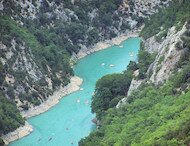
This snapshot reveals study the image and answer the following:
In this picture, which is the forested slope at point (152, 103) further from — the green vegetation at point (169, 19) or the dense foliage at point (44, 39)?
the dense foliage at point (44, 39)

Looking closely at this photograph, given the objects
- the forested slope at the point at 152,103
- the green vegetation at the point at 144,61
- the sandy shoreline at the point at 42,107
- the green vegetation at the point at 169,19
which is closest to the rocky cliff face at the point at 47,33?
the sandy shoreline at the point at 42,107

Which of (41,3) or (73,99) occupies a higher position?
(41,3)

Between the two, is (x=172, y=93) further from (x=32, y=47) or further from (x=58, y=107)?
(x=32, y=47)

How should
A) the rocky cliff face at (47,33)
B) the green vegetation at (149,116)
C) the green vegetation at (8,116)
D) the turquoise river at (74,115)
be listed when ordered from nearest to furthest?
the green vegetation at (149,116) → the turquoise river at (74,115) → the green vegetation at (8,116) → the rocky cliff face at (47,33)

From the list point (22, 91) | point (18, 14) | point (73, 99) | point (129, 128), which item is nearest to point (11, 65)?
point (22, 91)

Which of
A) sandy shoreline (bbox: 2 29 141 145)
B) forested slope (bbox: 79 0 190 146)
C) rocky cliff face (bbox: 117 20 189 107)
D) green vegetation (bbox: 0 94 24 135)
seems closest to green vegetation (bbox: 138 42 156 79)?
forested slope (bbox: 79 0 190 146)

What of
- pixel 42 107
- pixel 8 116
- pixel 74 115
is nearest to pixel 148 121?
pixel 74 115

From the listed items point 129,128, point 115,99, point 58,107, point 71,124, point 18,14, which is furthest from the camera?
point 18,14
